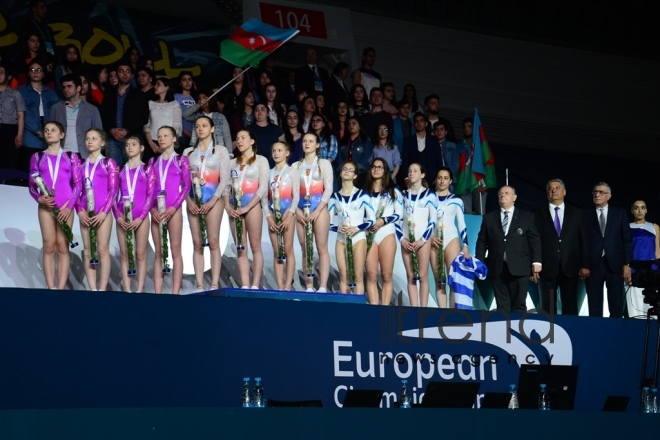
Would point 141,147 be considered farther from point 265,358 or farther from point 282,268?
point 265,358

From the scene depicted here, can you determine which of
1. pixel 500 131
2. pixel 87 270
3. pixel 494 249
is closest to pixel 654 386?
pixel 494 249

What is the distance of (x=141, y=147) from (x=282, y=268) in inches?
65.4

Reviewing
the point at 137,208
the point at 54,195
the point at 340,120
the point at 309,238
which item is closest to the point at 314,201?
the point at 309,238

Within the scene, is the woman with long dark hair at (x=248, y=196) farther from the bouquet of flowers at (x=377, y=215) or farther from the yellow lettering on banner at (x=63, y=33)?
A: the yellow lettering on banner at (x=63, y=33)

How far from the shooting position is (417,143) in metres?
12.4

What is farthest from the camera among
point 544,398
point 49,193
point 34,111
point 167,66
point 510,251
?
point 167,66

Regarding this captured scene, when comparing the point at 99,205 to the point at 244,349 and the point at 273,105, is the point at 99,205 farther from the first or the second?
the point at 273,105

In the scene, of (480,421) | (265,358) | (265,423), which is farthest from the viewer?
(265,358)

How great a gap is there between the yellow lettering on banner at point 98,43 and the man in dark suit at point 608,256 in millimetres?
7229

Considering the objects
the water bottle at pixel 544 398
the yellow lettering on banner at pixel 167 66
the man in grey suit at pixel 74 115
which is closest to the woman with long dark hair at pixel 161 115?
the man in grey suit at pixel 74 115

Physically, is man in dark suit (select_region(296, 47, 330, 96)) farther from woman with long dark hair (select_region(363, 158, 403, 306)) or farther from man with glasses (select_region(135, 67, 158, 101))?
woman with long dark hair (select_region(363, 158, 403, 306))

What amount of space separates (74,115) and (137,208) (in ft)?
4.92

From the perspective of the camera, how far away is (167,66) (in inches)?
604

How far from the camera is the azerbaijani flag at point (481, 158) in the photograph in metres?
12.5
